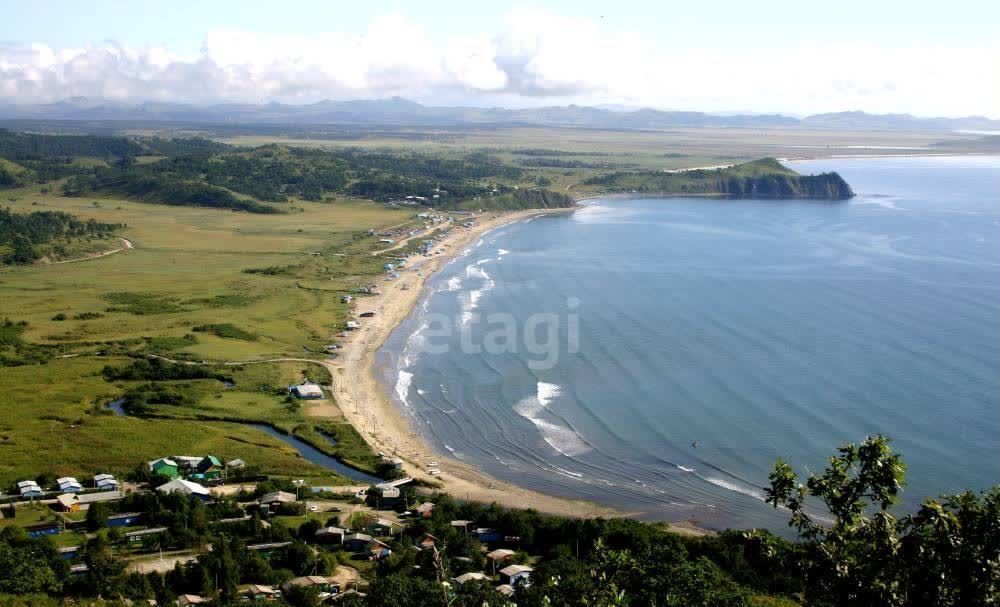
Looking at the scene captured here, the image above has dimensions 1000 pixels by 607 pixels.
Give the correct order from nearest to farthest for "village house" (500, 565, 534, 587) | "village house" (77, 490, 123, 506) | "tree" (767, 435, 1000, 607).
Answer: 1. "tree" (767, 435, 1000, 607)
2. "village house" (500, 565, 534, 587)
3. "village house" (77, 490, 123, 506)

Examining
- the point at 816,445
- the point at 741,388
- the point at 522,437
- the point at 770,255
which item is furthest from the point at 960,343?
the point at 770,255

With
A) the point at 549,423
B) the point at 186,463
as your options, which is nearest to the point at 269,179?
the point at 549,423

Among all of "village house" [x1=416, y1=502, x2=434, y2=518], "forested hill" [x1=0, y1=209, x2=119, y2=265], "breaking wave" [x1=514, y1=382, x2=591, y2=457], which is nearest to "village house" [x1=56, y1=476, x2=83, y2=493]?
"village house" [x1=416, y1=502, x2=434, y2=518]

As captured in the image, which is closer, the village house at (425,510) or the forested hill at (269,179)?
the village house at (425,510)

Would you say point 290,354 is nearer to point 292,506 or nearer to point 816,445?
point 292,506

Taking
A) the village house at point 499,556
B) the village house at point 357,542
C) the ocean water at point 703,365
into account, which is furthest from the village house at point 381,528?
the ocean water at point 703,365

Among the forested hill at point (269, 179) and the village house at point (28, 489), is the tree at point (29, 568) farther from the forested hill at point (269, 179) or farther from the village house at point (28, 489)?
the forested hill at point (269, 179)

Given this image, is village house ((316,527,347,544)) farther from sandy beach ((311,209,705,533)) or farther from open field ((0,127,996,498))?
open field ((0,127,996,498))

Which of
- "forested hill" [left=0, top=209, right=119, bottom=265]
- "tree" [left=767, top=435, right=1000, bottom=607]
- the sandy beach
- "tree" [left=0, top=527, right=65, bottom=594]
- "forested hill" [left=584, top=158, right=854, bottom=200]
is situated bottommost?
the sandy beach
